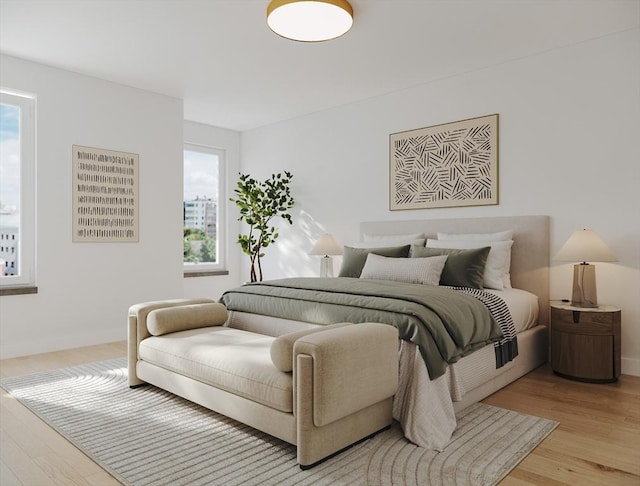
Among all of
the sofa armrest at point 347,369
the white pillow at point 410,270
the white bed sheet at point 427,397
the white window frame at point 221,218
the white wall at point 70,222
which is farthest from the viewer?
the white window frame at point 221,218

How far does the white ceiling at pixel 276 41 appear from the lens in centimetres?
320

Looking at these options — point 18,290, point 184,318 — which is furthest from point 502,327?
point 18,290

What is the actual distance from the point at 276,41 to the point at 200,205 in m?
3.05

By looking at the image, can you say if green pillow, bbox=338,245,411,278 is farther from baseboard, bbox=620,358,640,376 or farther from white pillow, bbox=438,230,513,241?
baseboard, bbox=620,358,640,376

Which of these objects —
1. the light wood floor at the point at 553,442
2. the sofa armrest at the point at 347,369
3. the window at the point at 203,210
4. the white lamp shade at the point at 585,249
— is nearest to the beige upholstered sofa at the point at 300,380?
the sofa armrest at the point at 347,369

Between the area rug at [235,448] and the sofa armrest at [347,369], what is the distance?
0.82 feet

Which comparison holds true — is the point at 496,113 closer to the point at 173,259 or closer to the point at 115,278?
the point at 173,259

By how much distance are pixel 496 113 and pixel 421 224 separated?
1.21 meters

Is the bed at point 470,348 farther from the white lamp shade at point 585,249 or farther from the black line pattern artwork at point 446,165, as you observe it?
the white lamp shade at point 585,249

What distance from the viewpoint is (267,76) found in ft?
14.7

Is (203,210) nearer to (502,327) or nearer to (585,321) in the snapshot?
(502,327)

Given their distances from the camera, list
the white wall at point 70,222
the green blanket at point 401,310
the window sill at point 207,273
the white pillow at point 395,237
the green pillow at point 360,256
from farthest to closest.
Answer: the window sill at point 207,273, the white pillow at point 395,237, the white wall at point 70,222, the green pillow at point 360,256, the green blanket at point 401,310

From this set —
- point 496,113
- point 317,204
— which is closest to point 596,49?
point 496,113

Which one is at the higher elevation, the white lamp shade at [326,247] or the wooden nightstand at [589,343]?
the white lamp shade at [326,247]
